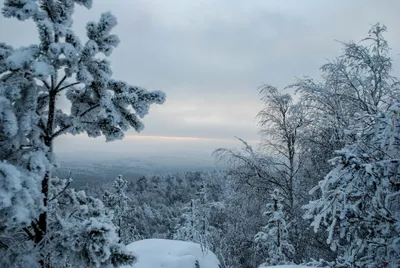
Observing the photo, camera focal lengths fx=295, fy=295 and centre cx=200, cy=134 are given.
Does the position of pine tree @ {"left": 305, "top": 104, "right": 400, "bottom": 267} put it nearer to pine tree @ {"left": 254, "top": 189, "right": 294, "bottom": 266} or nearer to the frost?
the frost

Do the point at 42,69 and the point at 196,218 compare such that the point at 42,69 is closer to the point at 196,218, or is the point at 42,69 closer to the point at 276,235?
the point at 276,235

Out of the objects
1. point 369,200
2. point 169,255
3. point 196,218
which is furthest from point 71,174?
point 196,218

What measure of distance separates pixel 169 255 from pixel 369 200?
9139 mm

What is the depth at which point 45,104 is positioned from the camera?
376cm

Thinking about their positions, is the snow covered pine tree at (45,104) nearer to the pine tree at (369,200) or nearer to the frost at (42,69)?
the frost at (42,69)

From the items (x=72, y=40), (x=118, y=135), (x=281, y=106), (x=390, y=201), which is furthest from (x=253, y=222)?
(x=72, y=40)

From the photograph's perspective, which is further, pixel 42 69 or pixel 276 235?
pixel 276 235

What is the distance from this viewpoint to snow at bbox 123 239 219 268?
34.9ft

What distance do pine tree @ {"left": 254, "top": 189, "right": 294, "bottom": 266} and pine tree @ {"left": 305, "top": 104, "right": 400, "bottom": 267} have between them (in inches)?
251

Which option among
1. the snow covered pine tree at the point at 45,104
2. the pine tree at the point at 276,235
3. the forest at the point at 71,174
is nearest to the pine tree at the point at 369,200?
→ the forest at the point at 71,174

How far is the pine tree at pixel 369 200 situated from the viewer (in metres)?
3.60

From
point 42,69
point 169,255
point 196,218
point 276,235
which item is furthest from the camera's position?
point 196,218

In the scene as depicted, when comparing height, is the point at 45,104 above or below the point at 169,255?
above

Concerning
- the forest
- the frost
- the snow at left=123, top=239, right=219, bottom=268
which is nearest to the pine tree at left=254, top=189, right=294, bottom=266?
the snow at left=123, top=239, right=219, bottom=268
